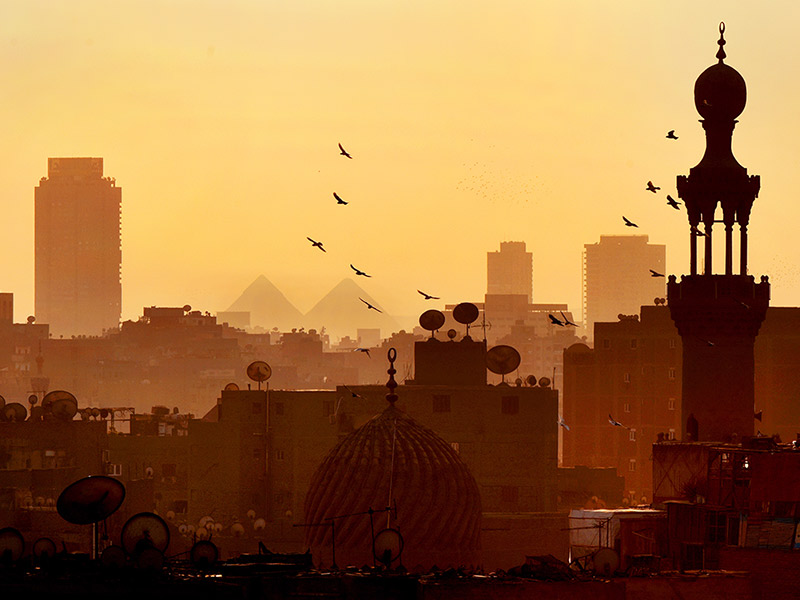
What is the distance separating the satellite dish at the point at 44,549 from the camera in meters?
42.3

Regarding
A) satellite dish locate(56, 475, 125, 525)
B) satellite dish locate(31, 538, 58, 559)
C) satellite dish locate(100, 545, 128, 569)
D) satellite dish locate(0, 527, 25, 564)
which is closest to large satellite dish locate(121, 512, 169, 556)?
satellite dish locate(56, 475, 125, 525)

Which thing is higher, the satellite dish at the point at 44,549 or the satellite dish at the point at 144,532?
the satellite dish at the point at 144,532

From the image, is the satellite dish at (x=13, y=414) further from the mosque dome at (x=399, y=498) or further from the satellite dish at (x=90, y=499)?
the satellite dish at (x=90, y=499)

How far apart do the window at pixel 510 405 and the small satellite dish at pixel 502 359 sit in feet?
3.72

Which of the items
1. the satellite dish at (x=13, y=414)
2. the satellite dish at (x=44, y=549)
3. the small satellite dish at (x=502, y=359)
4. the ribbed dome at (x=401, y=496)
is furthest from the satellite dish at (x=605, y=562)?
the satellite dish at (x=13, y=414)

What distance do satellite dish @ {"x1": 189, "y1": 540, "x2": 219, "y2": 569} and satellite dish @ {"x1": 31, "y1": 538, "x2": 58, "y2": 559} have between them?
8.09 feet

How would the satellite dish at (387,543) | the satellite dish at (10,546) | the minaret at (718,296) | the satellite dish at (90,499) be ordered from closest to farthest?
1. the satellite dish at (10,546)
2. the satellite dish at (90,499)
3. the satellite dish at (387,543)
4. the minaret at (718,296)

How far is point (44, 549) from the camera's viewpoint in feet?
146

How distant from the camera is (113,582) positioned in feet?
131

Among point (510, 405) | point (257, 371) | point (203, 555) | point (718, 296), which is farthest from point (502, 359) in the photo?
point (203, 555)

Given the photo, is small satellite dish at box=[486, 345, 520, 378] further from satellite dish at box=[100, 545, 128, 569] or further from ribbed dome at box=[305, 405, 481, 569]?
satellite dish at box=[100, 545, 128, 569]

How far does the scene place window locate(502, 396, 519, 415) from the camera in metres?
75.9

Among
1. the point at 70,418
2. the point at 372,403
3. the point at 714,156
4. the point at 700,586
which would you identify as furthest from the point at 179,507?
the point at 700,586

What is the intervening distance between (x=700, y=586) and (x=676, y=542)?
7858 millimetres
